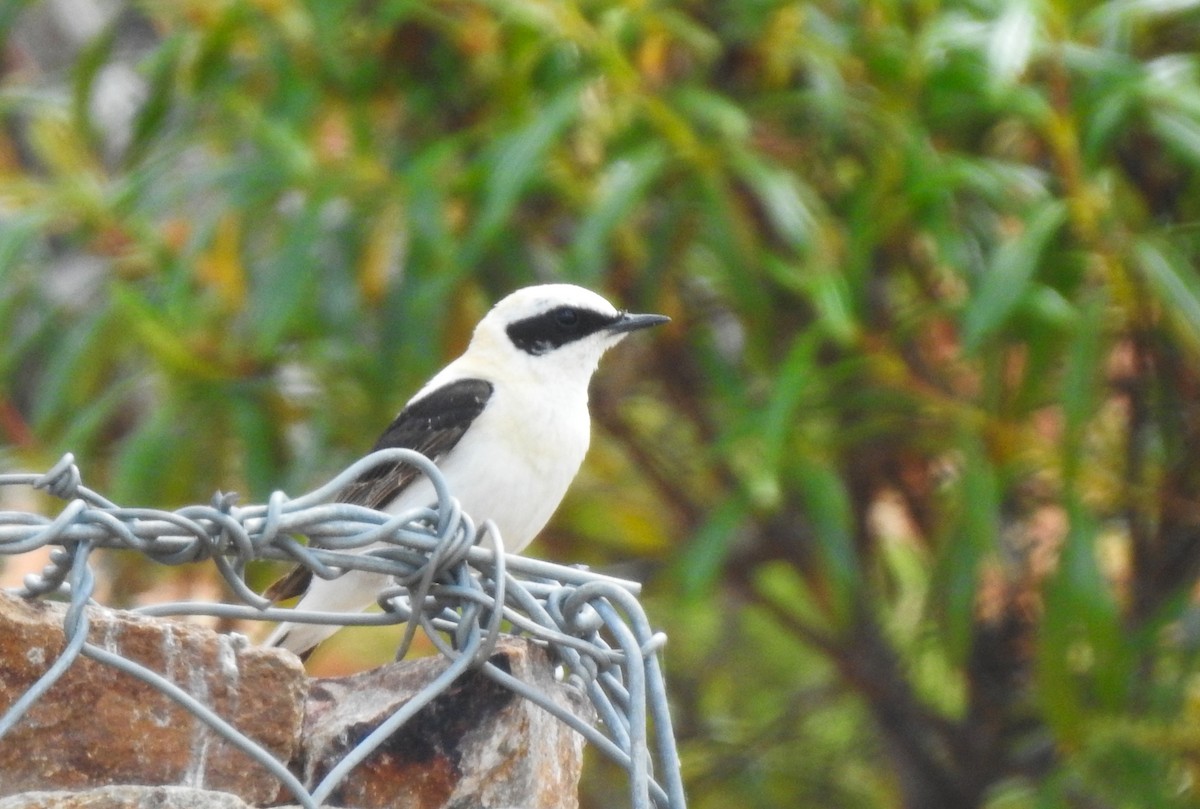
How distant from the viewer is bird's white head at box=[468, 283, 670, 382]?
4.27 meters

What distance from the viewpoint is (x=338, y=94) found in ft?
16.6

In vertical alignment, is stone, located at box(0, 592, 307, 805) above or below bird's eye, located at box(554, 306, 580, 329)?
above

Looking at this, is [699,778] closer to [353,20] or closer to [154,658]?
[353,20]

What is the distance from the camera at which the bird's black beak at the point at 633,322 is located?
413cm

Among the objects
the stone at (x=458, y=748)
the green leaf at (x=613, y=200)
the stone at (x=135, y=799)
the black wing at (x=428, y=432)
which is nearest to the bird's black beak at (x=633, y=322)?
the green leaf at (x=613, y=200)

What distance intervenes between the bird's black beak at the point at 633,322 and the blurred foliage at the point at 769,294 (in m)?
0.21

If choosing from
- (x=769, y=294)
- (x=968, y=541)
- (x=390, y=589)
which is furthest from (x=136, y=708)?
(x=769, y=294)

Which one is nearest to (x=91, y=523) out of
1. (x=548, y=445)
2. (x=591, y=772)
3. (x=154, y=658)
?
(x=154, y=658)

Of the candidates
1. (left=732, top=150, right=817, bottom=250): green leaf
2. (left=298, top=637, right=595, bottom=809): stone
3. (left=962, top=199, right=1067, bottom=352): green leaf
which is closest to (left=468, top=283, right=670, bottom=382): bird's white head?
(left=732, top=150, right=817, bottom=250): green leaf

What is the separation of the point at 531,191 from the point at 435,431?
1065 mm

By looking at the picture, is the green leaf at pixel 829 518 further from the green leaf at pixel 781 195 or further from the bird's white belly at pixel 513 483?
the bird's white belly at pixel 513 483

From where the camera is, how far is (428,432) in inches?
162

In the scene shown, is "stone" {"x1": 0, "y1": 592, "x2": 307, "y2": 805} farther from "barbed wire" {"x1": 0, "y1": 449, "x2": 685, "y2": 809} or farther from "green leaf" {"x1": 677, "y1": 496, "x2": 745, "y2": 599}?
"green leaf" {"x1": 677, "y1": 496, "x2": 745, "y2": 599}

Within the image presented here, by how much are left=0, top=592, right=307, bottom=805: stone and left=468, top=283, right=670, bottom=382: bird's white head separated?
205cm
